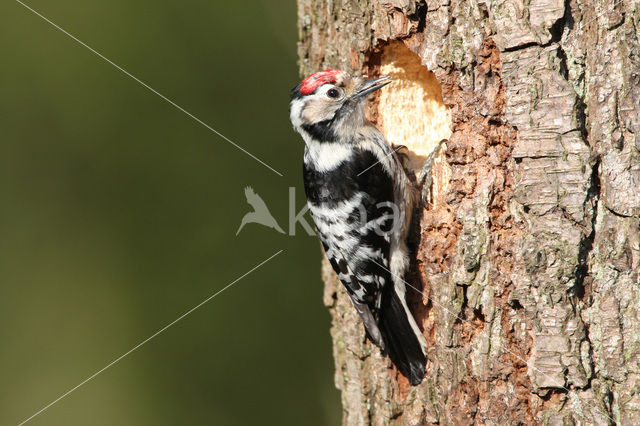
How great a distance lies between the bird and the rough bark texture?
2.89 metres

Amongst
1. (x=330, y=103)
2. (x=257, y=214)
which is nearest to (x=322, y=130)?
(x=330, y=103)

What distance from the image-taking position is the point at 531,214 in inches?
94.3

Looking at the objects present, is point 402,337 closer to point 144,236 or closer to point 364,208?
point 364,208

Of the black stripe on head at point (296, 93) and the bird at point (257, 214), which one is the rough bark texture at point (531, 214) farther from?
the bird at point (257, 214)

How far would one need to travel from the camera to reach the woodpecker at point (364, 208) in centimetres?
299

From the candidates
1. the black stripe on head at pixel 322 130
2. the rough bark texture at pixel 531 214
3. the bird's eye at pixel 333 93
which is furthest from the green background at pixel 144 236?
the rough bark texture at pixel 531 214

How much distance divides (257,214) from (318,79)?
289 cm

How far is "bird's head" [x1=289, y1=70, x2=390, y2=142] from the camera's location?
310cm

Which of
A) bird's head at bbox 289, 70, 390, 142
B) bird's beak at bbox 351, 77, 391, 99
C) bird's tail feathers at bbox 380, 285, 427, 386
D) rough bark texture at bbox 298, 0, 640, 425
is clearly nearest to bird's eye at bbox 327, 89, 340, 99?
bird's head at bbox 289, 70, 390, 142

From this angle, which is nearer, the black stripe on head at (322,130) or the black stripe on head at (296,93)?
the black stripe on head at (296,93)

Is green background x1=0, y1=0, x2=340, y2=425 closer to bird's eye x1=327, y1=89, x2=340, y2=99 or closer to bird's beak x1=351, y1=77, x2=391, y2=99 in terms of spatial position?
bird's eye x1=327, y1=89, x2=340, y2=99

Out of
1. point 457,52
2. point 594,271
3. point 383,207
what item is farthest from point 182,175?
point 594,271

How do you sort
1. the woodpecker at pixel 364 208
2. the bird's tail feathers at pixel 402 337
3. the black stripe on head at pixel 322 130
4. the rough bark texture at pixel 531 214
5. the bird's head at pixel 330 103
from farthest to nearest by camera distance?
1. the black stripe on head at pixel 322 130
2. the bird's head at pixel 330 103
3. the woodpecker at pixel 364 208
4. the bird's tail feathers at pixel 402 337
5. the rough bark texture at pixel 531 214

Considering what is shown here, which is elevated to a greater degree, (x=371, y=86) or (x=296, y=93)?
(x=296, y=93)
